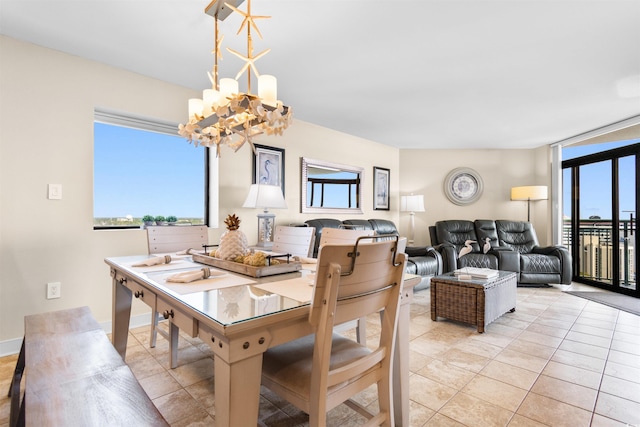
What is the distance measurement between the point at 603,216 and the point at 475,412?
4.55m

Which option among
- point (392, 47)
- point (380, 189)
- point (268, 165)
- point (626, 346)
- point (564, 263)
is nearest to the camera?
point (392, 47)

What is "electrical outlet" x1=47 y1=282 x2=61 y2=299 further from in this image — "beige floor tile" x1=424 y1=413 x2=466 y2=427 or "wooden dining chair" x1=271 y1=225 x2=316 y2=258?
"beige floor tile" x1=424 y1=413 x2=466 y2=427

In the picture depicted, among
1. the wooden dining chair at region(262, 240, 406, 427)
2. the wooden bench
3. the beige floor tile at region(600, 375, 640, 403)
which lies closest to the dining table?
the wooden dining chair at region(262, 240, 406, 427)

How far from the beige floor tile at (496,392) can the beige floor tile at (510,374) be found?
0.05 meters

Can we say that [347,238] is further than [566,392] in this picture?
Yes

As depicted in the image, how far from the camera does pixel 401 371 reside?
1457 mm

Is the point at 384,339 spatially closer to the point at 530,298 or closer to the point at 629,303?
the point at 530,298

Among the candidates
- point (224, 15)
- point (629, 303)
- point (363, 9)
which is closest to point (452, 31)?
point (363, 9)

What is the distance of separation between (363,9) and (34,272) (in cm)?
304

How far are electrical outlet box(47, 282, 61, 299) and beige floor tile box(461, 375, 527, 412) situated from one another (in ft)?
9.95

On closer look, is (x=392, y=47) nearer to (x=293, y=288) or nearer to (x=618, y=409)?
→ (x=293, y=288)

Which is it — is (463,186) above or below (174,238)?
above

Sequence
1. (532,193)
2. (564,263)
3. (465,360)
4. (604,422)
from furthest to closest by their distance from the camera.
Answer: (532,193)
(564,263)
(465,360)
(604,422)

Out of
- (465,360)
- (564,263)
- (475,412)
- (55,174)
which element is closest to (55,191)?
(55,174)
